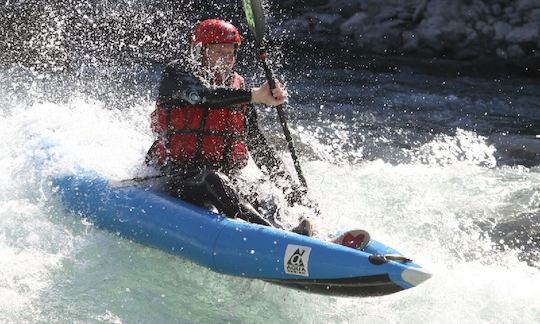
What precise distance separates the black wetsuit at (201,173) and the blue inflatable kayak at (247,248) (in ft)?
0.30

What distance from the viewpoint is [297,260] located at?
391cm

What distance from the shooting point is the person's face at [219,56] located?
462cm

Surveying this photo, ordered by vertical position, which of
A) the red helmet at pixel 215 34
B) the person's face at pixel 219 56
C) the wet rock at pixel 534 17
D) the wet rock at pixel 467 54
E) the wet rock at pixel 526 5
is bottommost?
the person's face at pixel 219 56

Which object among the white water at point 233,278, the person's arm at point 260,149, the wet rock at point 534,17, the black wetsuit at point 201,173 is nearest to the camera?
the white water at point 233,278

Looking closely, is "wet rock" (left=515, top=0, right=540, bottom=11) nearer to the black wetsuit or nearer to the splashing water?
the splashing water

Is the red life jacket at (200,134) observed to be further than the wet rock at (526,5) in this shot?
No

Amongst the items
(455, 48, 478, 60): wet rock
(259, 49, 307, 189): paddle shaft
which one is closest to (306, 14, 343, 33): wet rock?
(455, 48, 478, 60): wet rock

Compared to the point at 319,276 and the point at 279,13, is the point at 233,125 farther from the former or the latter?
the point at 279,13

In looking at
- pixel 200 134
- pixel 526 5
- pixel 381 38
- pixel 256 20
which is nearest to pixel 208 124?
pixel 200 134

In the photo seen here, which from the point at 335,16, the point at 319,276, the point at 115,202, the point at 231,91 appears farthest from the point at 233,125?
the point at 335,16

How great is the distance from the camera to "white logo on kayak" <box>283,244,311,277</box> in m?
3.89

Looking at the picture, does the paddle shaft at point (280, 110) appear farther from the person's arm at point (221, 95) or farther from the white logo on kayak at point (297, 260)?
the white logo on kayak at point (297, 260)

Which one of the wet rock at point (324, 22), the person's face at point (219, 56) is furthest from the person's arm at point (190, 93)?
the wet rock at point (324, 22)

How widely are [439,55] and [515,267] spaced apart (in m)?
8.29
